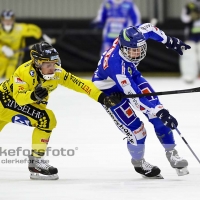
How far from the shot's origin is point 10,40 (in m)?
12.3

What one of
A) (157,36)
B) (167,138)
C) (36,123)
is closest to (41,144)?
(36,123)

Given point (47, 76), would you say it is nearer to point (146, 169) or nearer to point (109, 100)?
point (109, 100)

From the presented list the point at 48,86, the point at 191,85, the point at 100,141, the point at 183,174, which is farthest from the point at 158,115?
the point at 191,85

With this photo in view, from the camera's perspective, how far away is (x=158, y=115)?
532 centimetres

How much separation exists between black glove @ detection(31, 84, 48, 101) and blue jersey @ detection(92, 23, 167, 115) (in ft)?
2.00

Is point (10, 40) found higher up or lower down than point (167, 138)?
lower down

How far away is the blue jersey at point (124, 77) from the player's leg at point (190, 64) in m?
6.15

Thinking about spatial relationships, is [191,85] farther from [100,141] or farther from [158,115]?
[158,115]

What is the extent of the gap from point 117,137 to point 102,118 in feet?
3.91

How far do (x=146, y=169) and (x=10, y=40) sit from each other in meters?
7.15

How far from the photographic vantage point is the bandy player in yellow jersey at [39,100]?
5.40m

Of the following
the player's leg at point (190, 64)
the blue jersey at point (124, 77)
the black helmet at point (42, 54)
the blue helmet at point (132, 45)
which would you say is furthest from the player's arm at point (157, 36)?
the player's leg at point (190, 64)

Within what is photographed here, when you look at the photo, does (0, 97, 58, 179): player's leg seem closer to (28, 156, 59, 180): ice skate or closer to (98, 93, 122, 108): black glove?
(28, 156, 59, 180): ice skate

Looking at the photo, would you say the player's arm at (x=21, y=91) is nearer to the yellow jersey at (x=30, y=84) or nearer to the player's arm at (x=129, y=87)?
the yellow jersey at (x=30, y=84)
